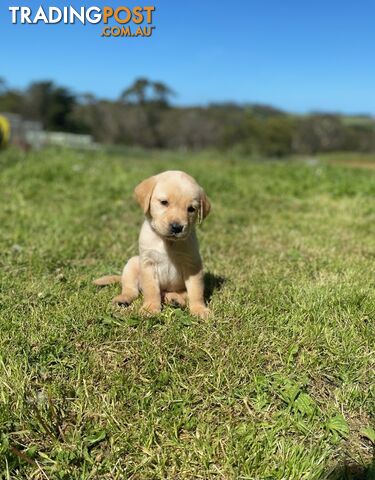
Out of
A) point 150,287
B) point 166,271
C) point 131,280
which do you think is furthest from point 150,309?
point 131,280

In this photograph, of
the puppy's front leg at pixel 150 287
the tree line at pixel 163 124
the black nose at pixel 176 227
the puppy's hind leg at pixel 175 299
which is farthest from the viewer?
the tree line at pixel 163 124

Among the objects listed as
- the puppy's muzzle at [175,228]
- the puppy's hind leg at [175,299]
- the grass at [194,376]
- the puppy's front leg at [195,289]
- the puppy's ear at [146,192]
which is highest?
the puppy's ear at [146,192]

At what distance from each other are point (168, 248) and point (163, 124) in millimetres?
30446

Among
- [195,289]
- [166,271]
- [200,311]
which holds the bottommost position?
[200,311]

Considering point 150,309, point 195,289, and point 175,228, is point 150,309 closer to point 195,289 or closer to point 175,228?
point 195,289

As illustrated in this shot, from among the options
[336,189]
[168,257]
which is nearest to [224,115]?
[336,189]

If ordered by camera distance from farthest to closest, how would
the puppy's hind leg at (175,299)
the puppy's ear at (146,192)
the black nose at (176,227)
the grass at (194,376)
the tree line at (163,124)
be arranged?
the tree line at (163,124), the puppy's hind leg at (175,299), the puppy's ear at (146,192), the black nose at (176,227), the grass at (194,376)

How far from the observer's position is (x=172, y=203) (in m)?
2.78

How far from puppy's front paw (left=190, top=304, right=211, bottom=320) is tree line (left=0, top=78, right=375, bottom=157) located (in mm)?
27435

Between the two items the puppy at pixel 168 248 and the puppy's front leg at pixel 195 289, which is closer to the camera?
the puppy at pixel 168 248

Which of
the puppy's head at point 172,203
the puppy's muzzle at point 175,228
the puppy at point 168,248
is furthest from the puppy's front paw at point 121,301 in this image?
the puppy's muzzle at point 175,228

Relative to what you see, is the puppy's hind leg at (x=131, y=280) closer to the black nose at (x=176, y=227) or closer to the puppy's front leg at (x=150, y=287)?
the puppy's front leg at (x=150, y=287)

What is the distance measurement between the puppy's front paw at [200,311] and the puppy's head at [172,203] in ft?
1.65

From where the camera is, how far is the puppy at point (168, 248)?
2781 mm
